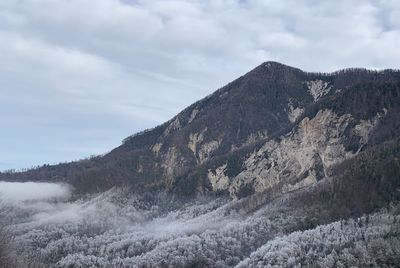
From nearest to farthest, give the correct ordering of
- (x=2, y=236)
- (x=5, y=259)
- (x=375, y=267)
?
(x=5, y=259) < (x=2, y=236) < (x=375, y=267)

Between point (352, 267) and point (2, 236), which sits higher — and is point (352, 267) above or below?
below

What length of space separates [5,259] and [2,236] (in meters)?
15.5

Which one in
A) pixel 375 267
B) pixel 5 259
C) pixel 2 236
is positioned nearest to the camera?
Result: pixel 5 259

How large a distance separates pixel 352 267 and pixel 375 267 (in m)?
7.14

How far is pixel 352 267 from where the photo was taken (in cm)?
19962

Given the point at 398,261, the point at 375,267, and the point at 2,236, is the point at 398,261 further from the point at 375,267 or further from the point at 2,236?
the point at 2,236

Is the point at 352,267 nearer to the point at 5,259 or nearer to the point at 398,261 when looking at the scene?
the point at 398,261

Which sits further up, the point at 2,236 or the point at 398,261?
the point at 2,236

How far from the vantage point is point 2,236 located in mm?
132125

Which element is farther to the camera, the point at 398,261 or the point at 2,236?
the point at 398,261

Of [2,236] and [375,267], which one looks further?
[375,267]

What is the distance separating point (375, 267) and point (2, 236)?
4690 inches

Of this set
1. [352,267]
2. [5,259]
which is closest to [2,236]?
[5,259]

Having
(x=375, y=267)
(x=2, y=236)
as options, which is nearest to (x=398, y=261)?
(x=375, y=267)
